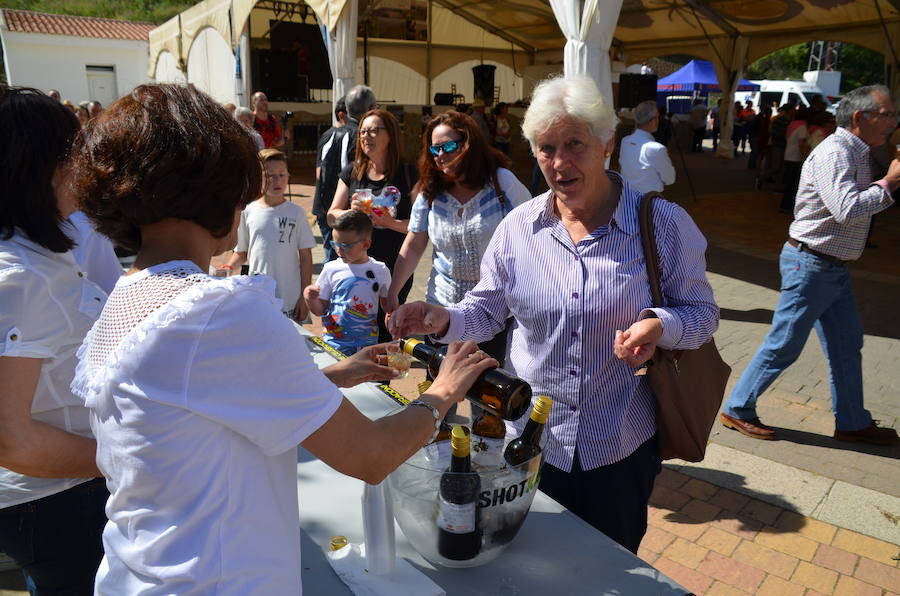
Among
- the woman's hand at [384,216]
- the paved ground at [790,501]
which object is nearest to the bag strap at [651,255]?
the paved ground at [790,501]

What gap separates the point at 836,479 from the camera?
3439mm

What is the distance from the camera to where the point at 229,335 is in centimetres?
94

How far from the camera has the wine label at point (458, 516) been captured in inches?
52.6

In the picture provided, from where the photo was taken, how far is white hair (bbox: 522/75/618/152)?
6.08ft

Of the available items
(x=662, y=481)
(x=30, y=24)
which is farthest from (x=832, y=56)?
(x=662, y=481)

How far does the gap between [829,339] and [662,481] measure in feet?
4.20

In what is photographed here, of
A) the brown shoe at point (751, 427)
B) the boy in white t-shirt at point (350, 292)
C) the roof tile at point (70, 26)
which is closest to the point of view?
the boy in white t-shirt at point (350, 292)

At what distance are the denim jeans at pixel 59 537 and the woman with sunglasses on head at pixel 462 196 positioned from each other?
1842 mm

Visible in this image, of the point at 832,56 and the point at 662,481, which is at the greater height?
the point at 832,56

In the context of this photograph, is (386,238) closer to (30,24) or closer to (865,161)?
(865,161)

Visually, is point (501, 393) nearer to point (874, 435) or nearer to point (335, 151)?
point (874, 435)

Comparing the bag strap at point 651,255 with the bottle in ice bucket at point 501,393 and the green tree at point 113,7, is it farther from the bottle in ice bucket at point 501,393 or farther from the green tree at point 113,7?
the green tree at point 113,7

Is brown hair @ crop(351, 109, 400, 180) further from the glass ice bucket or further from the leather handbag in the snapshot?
the glass ice bucket

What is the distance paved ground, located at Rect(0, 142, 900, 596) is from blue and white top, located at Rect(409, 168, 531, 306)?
55.2 inches
